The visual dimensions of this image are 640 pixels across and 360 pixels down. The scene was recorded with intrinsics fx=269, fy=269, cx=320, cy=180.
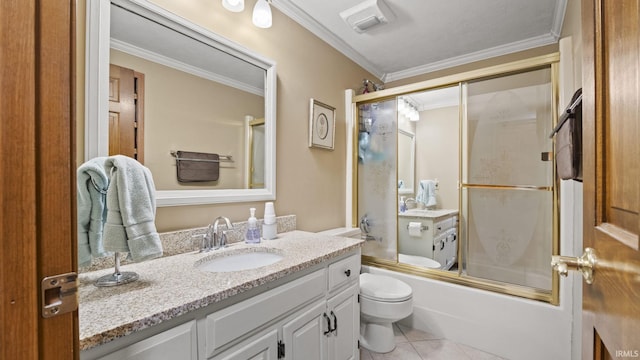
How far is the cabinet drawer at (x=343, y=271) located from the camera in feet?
4.35

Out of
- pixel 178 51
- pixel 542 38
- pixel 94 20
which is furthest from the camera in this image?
pixel 542 38

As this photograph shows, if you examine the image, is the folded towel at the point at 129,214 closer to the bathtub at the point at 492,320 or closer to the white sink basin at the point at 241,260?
the white sink basin at the point at 241,260

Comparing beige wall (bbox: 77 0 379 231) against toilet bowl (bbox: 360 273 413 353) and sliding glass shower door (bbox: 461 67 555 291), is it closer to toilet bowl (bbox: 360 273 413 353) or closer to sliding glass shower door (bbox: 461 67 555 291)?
toilet bowl (bbox: 360 273 413 353)

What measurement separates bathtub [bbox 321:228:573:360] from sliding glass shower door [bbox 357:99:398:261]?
14.8 inches

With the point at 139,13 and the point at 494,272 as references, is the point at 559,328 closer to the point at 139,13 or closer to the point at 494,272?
the point at 494,272

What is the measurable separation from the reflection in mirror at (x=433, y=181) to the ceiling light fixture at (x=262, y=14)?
186cm

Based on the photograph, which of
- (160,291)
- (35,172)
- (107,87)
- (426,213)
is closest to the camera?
(35,172)

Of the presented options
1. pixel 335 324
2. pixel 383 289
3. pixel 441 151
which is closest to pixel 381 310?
pixel 383 289

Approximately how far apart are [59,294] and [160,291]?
0.47 m

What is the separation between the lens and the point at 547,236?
1.85m

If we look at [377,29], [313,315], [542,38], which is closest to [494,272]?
[313,315]

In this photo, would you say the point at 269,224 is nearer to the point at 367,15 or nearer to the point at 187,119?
the point at 187,119

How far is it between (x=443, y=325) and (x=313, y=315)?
1.36 metres

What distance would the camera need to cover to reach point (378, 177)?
255 cm
